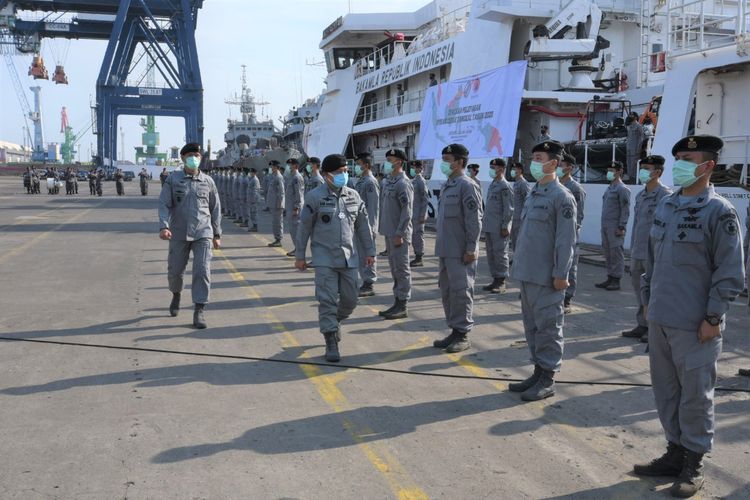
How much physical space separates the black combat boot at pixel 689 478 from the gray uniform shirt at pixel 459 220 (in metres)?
2.79

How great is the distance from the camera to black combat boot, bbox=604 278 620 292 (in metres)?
9.34

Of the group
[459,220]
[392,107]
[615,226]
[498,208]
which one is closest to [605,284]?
[615,226]

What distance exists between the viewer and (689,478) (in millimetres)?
3287

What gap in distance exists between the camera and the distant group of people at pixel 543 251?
3.29 metres

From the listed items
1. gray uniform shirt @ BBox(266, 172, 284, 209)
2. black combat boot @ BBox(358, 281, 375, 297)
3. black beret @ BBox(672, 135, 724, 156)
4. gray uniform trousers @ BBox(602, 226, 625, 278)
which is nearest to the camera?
black beret @ BBox(672, 135, 724, 156)

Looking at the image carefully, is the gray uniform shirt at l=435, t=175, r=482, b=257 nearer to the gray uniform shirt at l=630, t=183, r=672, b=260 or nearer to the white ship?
the gray uniform shirt at l=630, t=183, r=672, b=260

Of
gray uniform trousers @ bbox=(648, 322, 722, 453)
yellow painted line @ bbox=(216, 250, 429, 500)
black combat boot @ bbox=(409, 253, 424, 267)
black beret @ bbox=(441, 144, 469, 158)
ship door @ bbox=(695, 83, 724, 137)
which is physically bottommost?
yellow painted line @ bbox=(216, 250, 429, 500)

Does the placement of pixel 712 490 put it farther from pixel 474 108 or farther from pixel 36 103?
pixel 36 103

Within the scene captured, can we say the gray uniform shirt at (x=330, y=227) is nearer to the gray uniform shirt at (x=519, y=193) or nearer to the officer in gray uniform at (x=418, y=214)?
the gray uniform shirt at (x=519, y=193)

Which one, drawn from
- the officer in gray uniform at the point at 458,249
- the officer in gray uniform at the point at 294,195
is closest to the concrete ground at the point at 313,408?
the officer in gray uniform at the point at 458,249

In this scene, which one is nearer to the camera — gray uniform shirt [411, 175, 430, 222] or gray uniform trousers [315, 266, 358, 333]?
gray uniform trousers [315, 266, 358, 333]

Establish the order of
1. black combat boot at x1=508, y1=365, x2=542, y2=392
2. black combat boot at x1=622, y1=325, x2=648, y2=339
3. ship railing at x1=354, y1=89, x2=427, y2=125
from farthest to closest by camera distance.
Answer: ship railing at x1=354, y1=89, x2=427, y2=125, black combat boot at x1=622, y1=325, x2=648, y2=339, black combat boot at x1=508, y1=365, x2=542, y2=392

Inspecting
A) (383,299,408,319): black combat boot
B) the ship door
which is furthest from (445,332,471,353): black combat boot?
the ship door

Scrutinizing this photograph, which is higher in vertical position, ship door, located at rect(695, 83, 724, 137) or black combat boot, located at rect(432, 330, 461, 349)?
ship door, located at rect(695, 83, 724, 137)
